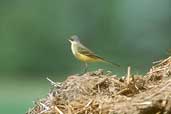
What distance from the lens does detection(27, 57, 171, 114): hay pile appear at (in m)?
3.98

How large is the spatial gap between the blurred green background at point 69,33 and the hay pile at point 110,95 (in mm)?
8184

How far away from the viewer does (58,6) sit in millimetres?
15133

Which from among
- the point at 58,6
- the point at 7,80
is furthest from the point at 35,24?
the point at 7,80

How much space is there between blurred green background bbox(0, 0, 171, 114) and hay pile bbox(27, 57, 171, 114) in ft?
26.9

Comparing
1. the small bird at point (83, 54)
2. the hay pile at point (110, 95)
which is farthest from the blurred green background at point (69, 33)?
the hay pile at point (110, 95)

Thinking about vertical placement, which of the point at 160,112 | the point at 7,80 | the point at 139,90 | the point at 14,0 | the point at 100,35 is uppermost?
the point at 14,0

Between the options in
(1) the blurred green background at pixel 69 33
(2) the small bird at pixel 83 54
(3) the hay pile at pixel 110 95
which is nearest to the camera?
(3) the hay pile at pixel 110 95

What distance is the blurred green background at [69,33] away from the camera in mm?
13906

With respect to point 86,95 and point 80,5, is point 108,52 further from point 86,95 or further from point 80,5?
point 86,95

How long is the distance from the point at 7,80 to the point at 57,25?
4.99ft

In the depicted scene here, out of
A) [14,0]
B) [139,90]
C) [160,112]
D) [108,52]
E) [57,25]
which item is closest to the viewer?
[160,112]

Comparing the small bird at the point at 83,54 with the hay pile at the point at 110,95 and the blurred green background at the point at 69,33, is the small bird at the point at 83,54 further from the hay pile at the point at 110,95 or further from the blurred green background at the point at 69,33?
the blurred green background at the point at 69,33

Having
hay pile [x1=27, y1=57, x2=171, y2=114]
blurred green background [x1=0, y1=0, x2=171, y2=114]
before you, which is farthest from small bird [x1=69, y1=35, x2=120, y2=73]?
blurred green background [x1=0, y1=0, x2=171, y2=114]

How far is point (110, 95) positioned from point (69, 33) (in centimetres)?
974
